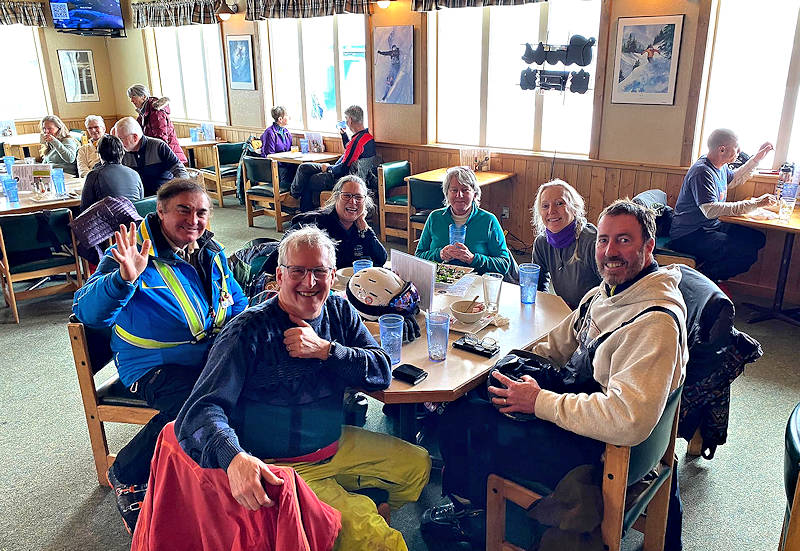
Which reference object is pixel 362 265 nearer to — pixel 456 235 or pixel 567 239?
pixel 456 235

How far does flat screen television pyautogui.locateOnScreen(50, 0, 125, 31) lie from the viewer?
8.66 m

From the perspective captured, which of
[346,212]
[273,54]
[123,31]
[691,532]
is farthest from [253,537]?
[123,31]

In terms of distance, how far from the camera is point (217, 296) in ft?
7.48

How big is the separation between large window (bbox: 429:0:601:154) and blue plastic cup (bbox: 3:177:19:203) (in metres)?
3.67

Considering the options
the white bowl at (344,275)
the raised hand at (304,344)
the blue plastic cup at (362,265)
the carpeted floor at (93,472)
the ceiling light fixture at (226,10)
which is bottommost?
the carpeted floor at (93,472)

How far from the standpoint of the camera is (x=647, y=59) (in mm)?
4602

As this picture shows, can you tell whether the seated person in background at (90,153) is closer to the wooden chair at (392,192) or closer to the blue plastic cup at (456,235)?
the wooden chair at (392,192)

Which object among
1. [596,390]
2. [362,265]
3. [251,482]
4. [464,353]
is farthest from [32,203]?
[596,390]

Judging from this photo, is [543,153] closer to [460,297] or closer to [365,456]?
[460,297]

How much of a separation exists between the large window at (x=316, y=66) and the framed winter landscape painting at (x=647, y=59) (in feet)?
9.42

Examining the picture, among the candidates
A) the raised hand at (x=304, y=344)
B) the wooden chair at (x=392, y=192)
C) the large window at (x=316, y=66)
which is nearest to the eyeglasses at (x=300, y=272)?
the raised hand at (x=304, y=344)

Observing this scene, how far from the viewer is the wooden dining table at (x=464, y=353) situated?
1.80 m

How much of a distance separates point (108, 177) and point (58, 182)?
934 mm

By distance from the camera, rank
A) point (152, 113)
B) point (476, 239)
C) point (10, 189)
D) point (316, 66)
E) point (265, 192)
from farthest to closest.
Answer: point (316, 66) → point (152, 113) → point (265, 192) → point (10, 189) → point (476, 239)
